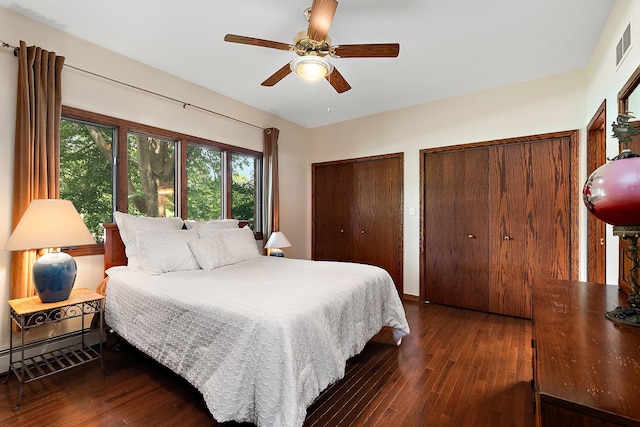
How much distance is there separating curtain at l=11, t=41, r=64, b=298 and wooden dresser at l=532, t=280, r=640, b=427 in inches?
122

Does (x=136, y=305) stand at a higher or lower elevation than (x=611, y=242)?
A: lower

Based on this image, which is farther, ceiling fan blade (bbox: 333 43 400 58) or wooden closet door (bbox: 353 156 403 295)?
wooden closet door (bbox: 353 156 403 295)

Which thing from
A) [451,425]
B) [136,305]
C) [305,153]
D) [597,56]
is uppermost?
[597,56]

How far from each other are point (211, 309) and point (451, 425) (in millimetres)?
1474

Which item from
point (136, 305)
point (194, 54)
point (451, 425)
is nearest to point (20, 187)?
point (136, 305)

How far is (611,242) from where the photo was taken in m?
2.18

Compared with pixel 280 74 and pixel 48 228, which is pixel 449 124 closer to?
pixel 280 74

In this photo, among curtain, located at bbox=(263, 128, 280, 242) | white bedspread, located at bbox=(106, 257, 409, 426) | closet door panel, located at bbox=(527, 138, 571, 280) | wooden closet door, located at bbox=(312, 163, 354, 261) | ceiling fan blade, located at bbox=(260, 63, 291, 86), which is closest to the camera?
white bedspread, located at bbox=(106, 257, 409, 426)

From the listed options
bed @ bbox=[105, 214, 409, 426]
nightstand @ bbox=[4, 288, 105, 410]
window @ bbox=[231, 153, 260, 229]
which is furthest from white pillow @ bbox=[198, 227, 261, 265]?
nightstand @ bbox=[4, 288, 105, 410]

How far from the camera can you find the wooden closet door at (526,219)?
3.12 m

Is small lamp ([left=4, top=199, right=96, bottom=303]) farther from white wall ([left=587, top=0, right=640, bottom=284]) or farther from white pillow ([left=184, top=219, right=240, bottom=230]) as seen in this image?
white wall ([left=587, top=0, right=640, bottom=284])

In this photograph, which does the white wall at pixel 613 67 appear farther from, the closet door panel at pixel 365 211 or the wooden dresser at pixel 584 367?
the closet door panel at pixel 365 211

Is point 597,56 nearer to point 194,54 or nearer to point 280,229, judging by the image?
point 194,54

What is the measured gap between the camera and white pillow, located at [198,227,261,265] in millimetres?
2930
